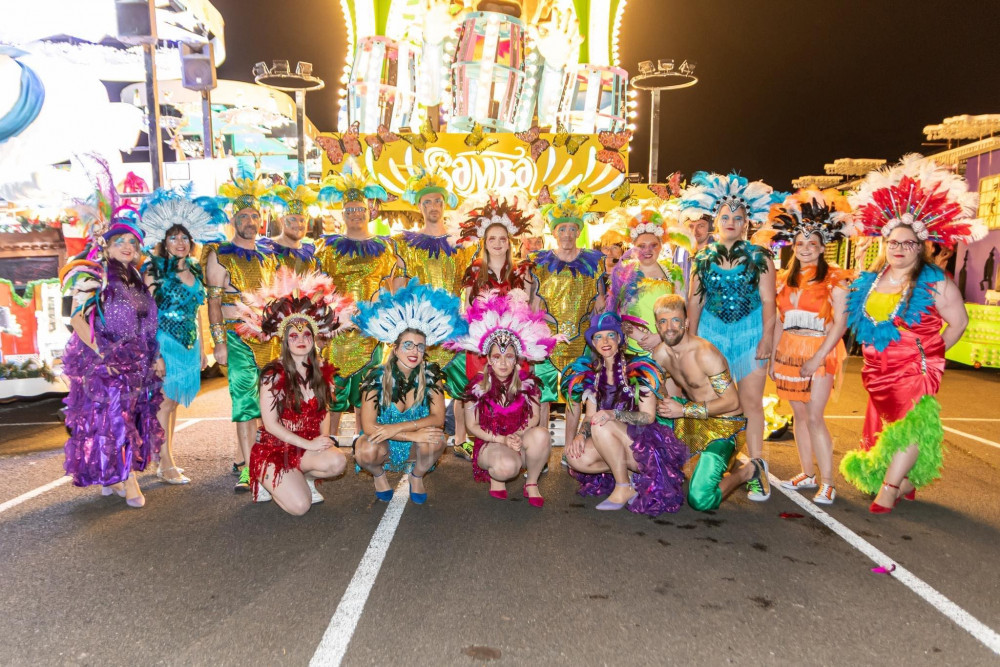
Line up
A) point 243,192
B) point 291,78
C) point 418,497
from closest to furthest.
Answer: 1. point 418,497
2. point 243,192
3. point 291,78

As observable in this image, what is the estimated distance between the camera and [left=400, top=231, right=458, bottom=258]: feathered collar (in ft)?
17.2

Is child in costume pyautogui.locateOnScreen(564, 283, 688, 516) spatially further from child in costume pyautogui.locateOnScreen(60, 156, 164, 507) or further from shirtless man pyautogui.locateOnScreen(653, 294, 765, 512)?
child in costume pyautogui.locateOnScreen(60, 156, 164, 507)

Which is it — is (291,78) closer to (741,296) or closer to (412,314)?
(412,314)

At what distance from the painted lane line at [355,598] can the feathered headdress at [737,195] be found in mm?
3105

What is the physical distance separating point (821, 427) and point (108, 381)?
4.64 meters

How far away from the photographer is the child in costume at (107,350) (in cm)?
410

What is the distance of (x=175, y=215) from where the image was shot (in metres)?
4.62

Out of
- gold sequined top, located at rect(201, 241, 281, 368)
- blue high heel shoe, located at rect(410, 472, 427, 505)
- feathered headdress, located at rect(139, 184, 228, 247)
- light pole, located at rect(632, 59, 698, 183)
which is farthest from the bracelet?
light pole, located at rect(632, 59, 698, 183)

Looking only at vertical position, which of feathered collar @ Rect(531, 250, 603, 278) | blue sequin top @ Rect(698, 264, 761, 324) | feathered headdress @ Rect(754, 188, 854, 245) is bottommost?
blue sequin top @ Rect(698, 264, 761, 324)

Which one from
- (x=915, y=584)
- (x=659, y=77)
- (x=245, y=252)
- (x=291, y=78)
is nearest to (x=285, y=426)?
(x=245, y=252)

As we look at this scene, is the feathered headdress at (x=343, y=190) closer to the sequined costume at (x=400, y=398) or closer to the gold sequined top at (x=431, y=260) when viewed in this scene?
the gold sequined top at (x=431, y=260)

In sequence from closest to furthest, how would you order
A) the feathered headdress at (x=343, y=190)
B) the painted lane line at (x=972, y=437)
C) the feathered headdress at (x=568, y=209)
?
1. the feathered headdress at (x=343, y=190)
2. the feathered headdress at (x=568, y=209)
3. the painted lane line at (x=972, y=437)

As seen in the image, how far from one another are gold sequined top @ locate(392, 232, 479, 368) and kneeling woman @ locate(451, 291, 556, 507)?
104 cm

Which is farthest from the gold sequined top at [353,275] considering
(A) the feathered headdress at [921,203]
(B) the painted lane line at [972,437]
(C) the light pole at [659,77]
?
(C) the light pole at [659,77]
